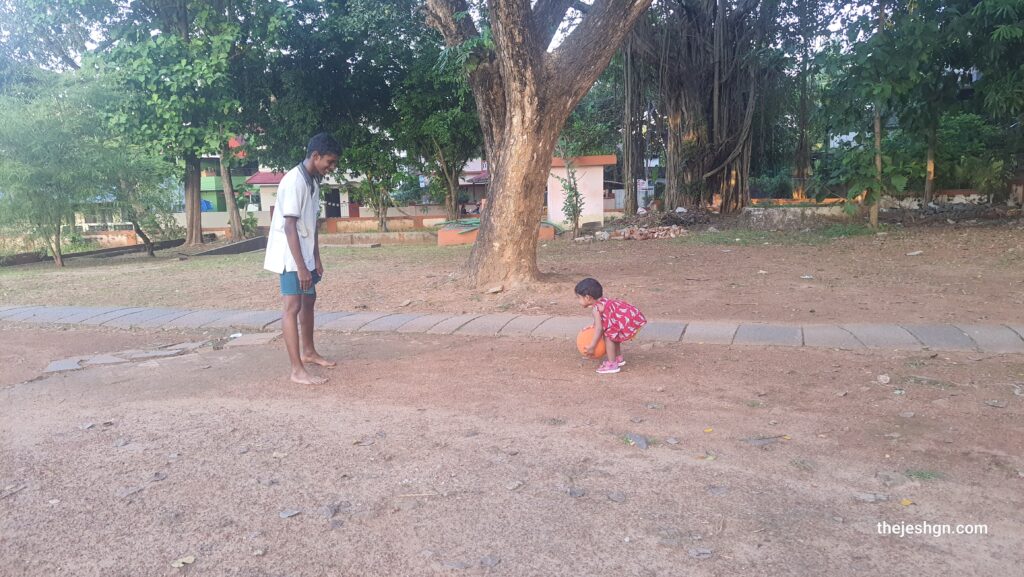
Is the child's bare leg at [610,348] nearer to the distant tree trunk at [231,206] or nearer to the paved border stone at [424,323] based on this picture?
the paved border stone at [424,323]

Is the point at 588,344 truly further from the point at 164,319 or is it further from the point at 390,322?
the point at 164,319

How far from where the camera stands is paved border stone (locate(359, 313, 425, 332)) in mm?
6723

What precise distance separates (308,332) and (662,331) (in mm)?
2985

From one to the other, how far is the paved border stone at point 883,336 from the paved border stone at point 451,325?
11.2ft

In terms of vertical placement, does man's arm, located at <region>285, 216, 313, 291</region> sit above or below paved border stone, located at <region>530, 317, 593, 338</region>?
above

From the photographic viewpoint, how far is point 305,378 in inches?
189

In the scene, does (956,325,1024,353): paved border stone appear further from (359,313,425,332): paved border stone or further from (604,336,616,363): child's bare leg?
(359,313,425,332): paved border stone

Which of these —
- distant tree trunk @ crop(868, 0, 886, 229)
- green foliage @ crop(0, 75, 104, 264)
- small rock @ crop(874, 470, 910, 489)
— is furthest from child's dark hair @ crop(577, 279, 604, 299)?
green foliage @ crop(0, 75, 104, 264)

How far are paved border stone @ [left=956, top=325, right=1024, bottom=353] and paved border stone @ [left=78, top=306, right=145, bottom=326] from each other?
8396 millimetres

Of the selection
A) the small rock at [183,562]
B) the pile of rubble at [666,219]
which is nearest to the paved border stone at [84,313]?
the small rock at [183,562]

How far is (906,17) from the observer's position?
1111cm

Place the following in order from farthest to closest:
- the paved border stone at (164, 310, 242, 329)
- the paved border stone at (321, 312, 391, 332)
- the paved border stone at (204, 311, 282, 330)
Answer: the paved border stone at (164, 310, 242, 329), the paved border stone at (204, 311, 282, 330), the paved border stone at (321, 312, 391, 332)

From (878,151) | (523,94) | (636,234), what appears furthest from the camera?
(636,234)

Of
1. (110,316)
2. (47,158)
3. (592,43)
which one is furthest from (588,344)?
(47,158)
